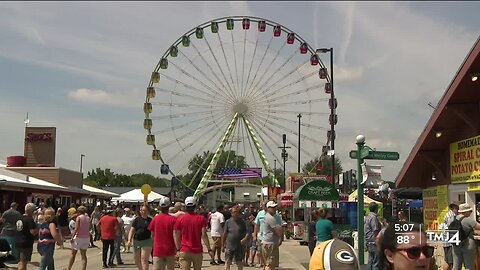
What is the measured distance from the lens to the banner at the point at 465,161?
1373 centimetres

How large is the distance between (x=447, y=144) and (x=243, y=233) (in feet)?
19.9

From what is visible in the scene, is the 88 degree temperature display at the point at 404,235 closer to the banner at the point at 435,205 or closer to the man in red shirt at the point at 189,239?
the man in red shirt at the point at 189,239

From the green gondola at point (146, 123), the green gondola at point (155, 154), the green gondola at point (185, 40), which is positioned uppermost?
the green gondola at point (185, 40)

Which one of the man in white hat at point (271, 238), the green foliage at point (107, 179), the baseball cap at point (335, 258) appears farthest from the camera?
the green foliage at point (107, 179)

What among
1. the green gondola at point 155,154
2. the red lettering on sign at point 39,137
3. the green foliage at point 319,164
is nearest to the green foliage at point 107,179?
the green foliage at point 319,164

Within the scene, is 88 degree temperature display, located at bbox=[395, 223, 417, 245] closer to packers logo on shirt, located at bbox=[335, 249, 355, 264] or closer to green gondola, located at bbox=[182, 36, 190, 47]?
packers logo on shirt, located at bbox=[335, 249, 355, 264]

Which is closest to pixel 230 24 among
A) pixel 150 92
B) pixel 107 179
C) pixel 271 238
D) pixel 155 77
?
pixel 155 77

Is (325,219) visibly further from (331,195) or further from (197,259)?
(331,195)

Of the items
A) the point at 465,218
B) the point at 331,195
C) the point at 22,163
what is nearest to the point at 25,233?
the point at 465,218

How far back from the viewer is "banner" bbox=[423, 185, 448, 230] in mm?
16078

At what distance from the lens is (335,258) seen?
3.75 metres

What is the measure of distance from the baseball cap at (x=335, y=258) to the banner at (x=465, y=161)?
10.7 meters

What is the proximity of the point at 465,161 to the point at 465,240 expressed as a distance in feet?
12.0

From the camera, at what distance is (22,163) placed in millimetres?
49812
